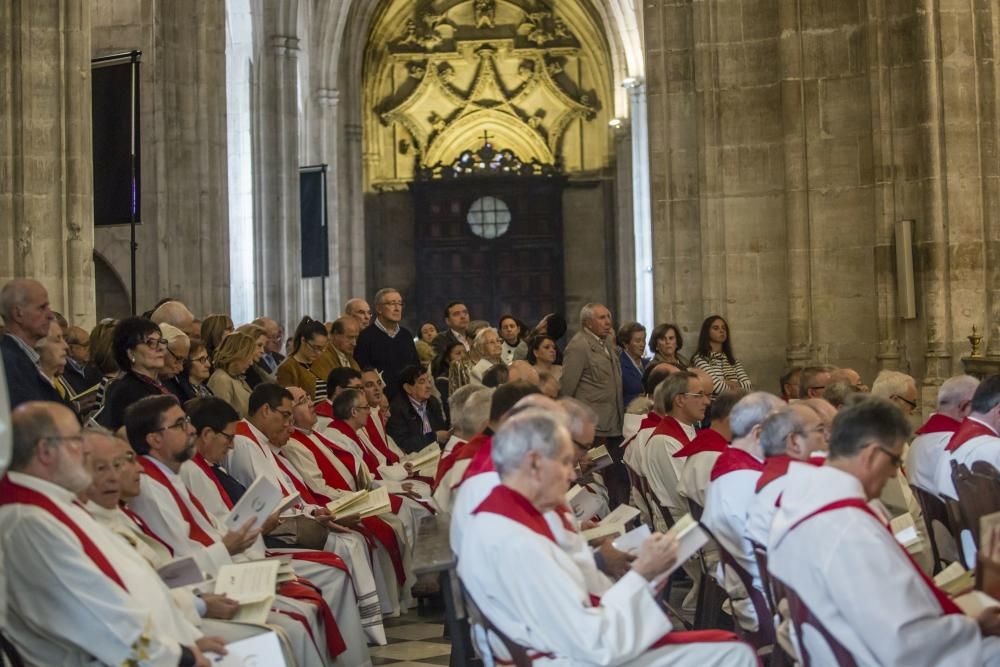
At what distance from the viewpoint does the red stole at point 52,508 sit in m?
4.93

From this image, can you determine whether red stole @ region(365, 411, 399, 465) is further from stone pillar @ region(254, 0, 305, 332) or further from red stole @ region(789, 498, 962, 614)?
stone pillar @ region(254, 0, 305, 332)

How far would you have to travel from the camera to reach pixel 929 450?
25.0 feet

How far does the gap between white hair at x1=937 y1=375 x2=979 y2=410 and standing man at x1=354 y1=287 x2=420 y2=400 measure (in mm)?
5083

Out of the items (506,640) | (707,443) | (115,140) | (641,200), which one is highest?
(641,200)

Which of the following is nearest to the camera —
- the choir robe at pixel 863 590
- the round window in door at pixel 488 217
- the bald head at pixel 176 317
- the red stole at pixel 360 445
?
the choir robe at pixel 863 590

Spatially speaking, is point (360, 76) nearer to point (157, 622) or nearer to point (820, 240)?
point (820, 240)

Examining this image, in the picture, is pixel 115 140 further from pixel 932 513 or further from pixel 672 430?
pixel 932 513

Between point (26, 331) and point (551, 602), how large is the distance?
11.9ft

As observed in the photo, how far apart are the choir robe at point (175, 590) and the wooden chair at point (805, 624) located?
2047 millimetres

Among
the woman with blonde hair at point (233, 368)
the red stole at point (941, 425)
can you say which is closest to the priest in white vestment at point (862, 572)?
the red stole at point (941, 425)

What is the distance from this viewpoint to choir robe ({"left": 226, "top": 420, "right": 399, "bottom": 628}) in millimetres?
8156

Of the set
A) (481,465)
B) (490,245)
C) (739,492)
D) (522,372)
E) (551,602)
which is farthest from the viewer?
(490,245)

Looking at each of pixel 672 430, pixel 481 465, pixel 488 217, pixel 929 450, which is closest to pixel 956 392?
pixel 929 450

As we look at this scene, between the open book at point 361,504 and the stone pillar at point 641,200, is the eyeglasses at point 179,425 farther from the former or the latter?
the stone pillar at point 641,200
